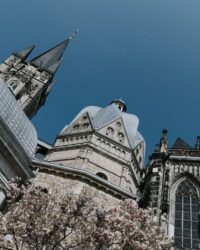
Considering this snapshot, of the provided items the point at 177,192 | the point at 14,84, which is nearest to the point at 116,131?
the point at 177,192

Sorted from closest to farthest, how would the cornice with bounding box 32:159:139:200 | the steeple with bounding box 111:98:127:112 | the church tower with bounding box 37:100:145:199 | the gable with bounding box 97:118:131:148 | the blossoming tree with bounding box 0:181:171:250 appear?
the blossoming tree with bounding box 0:181:171:250 → the cornice with bounding box 32:159:139:200 → the church tower with bounding box 37:100:145:199 → the gable with bounding box 97:118:131:148 → the steeple with bounding box 111:98:127:112

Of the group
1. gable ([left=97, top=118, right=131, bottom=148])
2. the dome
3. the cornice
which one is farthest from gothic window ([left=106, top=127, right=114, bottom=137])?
the cornice

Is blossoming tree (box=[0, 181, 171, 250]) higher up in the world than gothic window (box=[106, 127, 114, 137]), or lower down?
lower down

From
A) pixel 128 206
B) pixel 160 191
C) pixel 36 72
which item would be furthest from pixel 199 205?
pixel 36 72

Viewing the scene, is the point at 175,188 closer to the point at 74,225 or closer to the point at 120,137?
the point at 120,137

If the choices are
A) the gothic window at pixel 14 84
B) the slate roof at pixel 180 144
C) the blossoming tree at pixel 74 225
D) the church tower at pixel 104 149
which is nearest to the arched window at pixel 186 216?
the church tower at pixel 104 149

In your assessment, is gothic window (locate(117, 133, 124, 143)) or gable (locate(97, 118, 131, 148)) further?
gothic window (locate(117, 133, 124, 143))

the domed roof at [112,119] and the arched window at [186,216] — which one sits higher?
the domed roof at [112,119]

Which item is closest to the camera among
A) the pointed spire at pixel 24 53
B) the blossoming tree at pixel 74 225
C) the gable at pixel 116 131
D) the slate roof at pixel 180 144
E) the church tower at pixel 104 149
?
the blossoming tree at pixel 74 225

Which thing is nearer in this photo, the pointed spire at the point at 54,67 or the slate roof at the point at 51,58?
the pointed spire at the point at 54,67

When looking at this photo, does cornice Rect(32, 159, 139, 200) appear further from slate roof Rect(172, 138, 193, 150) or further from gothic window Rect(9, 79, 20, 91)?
gothic window Rect(9, 79, 20, 91)

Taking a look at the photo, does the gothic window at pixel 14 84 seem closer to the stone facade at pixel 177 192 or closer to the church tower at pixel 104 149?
the church tower at pixel 104 149

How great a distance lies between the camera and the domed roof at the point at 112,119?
1063 inches

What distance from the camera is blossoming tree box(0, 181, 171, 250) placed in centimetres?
877
